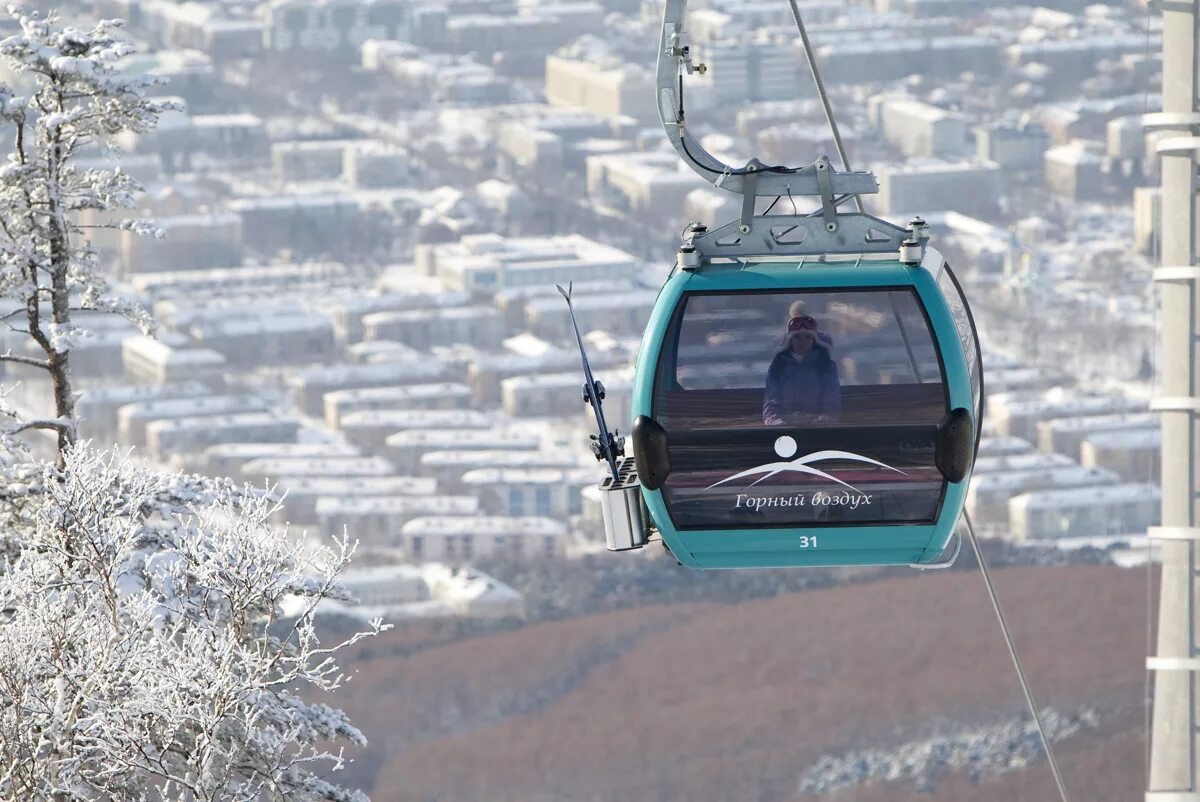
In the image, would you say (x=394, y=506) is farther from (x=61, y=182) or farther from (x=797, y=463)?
(x=797, y=463)

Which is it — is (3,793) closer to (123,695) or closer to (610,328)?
(123,695)

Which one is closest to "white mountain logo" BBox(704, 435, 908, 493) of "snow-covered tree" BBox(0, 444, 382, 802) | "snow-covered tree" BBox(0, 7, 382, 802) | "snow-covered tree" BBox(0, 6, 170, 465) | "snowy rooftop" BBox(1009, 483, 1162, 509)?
"snow-covered tree" BBox(0, 7, 382, 802)

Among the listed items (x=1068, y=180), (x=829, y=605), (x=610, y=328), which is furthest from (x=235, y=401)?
(x=1068, y=180)

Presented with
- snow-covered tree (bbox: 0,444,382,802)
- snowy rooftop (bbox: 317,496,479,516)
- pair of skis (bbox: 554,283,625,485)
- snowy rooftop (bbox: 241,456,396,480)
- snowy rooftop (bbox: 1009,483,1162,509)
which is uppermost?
pair of skis (bbox: 554,283,625,485)

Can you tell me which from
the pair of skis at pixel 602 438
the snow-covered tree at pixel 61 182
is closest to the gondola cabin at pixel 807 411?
the pair of skis at pixel 602 438

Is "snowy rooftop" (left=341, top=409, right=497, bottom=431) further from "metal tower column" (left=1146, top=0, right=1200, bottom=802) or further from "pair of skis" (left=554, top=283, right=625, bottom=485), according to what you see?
"pair of skis" (left=554, top=283, right=625, bottom=485)

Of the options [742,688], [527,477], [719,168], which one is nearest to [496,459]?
[527,477]
